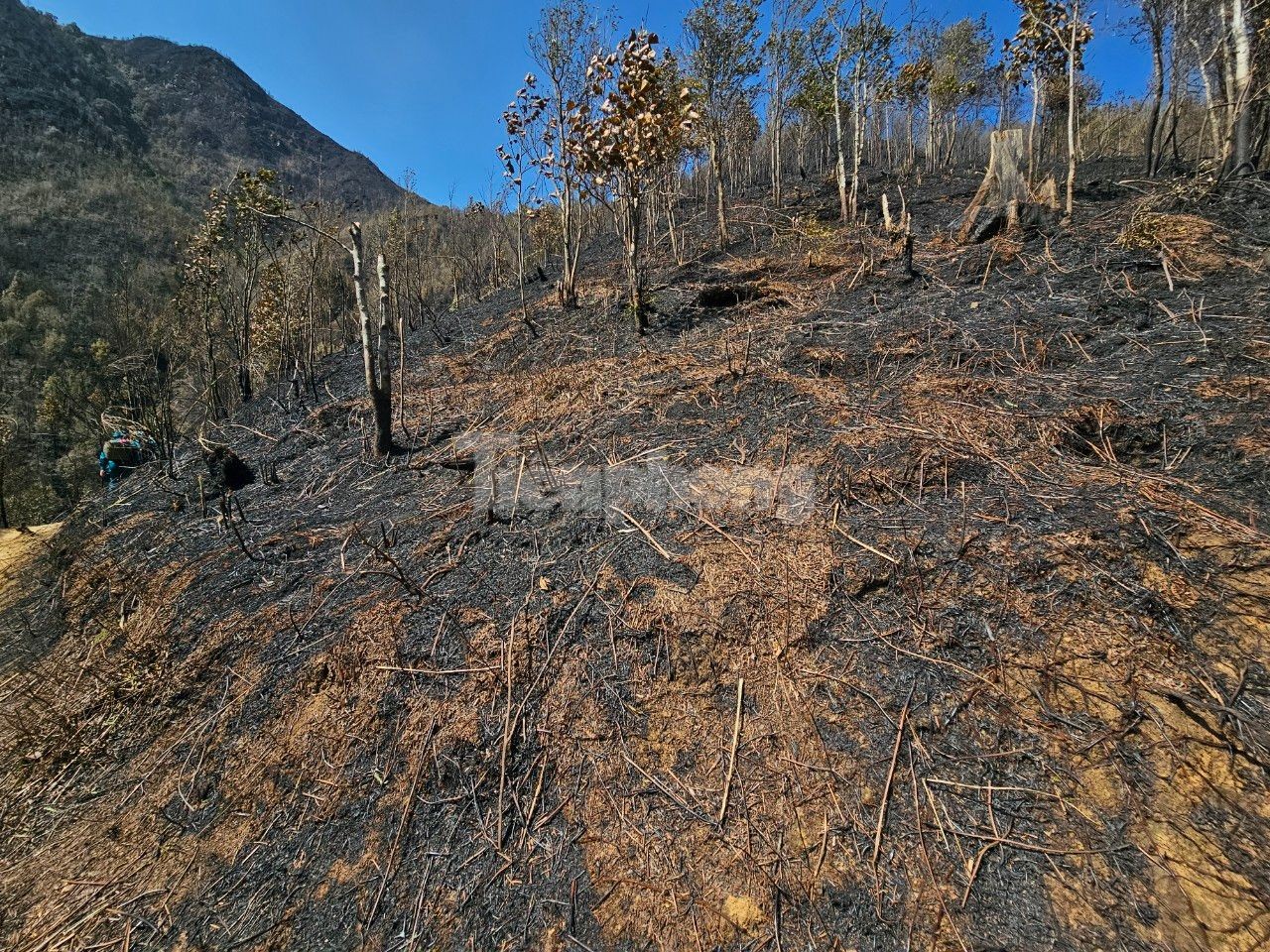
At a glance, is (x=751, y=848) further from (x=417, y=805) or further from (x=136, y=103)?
(x=136, y=103)

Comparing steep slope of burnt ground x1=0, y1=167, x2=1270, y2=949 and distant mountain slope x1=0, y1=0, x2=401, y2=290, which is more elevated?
distant mountain slope x1=0, y1=0, x2=401, y2=290

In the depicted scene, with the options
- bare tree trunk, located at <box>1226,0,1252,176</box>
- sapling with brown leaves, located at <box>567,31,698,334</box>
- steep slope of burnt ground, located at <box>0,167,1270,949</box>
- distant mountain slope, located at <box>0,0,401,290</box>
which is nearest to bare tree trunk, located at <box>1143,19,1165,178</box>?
bare tree trunk, located at <box>1226,0,1252,176</box>

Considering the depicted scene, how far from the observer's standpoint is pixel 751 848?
1.83 m

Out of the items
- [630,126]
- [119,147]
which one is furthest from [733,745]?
[119,147]

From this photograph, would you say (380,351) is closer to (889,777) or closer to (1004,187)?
(889,777)

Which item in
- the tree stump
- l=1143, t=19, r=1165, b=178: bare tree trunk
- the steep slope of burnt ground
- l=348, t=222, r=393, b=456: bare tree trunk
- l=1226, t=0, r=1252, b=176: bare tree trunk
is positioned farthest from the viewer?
l=1143, t=19, r=1165, b=178: bare tree trunk

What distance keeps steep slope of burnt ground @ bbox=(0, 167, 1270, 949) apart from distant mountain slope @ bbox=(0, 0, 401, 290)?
12.9 meters

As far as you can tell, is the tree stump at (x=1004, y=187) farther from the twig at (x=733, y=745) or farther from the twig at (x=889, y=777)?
the twig at (x=733, y=745)

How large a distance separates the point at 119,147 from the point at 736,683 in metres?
65.9

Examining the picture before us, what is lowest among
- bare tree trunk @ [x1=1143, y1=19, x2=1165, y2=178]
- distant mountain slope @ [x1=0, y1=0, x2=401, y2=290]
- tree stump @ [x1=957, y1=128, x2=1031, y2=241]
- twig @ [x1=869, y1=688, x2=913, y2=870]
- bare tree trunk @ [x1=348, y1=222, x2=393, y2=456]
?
twig @ [x1=869, y1=688, x2=913, y2=870]

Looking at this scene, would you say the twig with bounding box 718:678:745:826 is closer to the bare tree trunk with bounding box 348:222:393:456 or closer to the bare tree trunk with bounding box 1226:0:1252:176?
the bare tree trunk with bounding box 348:222:393:456

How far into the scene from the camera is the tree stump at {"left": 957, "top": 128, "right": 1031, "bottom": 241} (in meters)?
5.73

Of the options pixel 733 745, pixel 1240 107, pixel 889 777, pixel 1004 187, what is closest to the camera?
pixel 889 777

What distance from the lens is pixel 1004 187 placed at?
19.2ft
